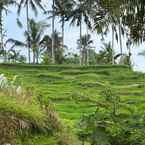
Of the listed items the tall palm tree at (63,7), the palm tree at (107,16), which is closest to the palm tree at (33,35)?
the tall palm tree at (63,7)

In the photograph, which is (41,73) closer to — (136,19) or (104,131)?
(136,19)

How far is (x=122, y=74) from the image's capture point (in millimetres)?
47062

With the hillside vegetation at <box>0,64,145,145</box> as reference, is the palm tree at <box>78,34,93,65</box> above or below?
above

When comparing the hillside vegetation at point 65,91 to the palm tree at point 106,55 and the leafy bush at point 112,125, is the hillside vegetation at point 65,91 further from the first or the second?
the palm tree at point 106,55

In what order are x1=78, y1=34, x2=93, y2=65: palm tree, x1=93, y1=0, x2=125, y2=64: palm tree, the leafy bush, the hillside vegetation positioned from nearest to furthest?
the leafy bush < the hillside vegetation < x1=93, y1=0, x2=125, y2=64: palm tree < x1=78, y1=34, x2=93, y2=65: palm tree

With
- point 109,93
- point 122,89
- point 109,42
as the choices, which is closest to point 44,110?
point 109,93

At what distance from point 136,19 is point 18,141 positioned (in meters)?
2.91

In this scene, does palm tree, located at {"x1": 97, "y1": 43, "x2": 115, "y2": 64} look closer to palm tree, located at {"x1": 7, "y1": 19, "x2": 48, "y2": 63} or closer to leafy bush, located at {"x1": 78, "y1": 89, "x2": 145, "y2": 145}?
palm tree, located at {"x1": 7, "y1": 19, "x2": 48, "y2": 63}

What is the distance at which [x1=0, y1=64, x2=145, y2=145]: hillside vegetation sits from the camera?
25.3 ft

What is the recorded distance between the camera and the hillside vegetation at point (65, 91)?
7.71m

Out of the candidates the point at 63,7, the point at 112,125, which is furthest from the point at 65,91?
the point at 63,7

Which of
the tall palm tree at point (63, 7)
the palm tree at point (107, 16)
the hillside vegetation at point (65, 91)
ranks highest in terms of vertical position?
the tall palm tree at point (63, 7)

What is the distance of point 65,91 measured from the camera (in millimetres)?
33312

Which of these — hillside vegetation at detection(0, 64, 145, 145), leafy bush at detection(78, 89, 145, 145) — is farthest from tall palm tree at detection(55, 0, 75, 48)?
leafy bush at detection(78, 89, 145, 145)
